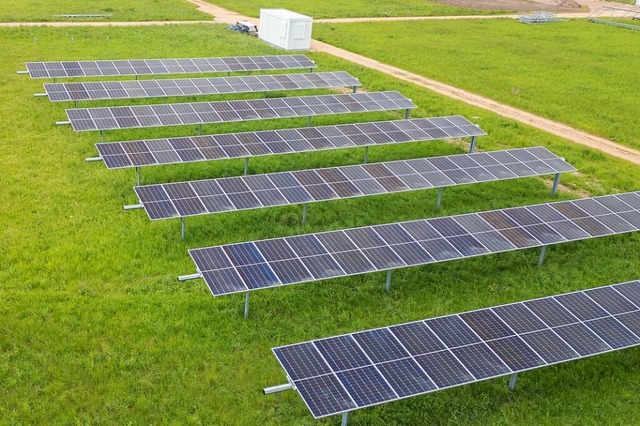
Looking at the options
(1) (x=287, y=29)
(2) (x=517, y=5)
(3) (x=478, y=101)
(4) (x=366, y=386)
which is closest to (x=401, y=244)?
(4) (x=366, y=386)

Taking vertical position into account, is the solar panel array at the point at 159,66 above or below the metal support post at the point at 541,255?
above

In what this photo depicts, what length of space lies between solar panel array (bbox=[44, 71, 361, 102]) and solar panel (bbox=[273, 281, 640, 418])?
18.7 m

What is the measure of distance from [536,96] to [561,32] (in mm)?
22033

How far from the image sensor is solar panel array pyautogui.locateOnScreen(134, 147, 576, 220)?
62.7 ft

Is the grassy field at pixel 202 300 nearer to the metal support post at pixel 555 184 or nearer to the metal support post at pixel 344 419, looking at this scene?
the metal support post at pixel 555 184

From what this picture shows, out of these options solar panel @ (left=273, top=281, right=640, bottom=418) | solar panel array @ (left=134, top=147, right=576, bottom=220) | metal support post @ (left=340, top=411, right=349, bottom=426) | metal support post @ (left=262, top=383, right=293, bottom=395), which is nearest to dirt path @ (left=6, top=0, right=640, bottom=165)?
solar panel array @ (left=134, top=147, right=576, bottom=220)

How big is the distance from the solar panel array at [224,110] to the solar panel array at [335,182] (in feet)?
20.8

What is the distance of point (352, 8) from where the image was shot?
2292 inches

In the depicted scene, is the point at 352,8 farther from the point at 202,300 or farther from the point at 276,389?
the point at 276,389

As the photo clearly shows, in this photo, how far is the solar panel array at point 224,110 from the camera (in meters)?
25.5

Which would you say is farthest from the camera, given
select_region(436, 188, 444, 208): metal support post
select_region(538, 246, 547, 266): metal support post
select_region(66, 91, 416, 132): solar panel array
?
select_region(66, 91, 416, 132): solar panel array

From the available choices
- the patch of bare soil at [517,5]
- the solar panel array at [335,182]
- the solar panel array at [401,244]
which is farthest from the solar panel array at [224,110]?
the patch of bare soil at [517,5]

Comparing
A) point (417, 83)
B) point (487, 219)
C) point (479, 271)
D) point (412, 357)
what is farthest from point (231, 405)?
point (417, 83)

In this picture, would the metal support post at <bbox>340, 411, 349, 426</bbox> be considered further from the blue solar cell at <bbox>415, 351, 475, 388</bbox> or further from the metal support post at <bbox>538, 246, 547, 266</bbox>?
the metal support post at <bbox>538, 246, 547, 266</bbox>
